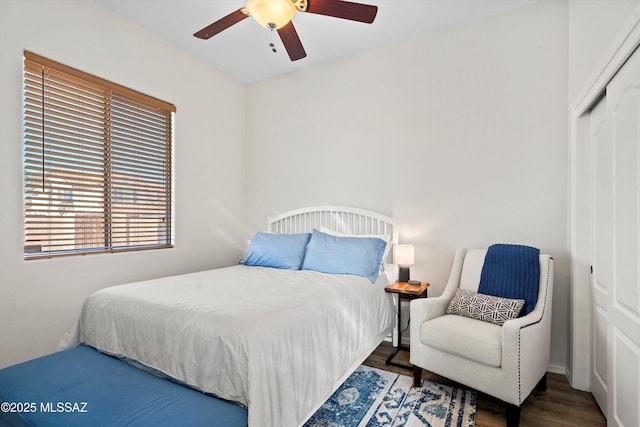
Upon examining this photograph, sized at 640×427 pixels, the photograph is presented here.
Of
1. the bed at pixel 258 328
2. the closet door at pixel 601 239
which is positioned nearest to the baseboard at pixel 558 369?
the closet door at pixel 601 239

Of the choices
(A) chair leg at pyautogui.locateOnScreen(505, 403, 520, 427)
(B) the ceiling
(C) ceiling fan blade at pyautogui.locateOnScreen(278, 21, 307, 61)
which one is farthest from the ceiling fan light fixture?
(A) chair leg at pyautogui.locateOnScreen(505, 403, 520, 427)

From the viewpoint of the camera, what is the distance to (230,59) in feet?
11.8

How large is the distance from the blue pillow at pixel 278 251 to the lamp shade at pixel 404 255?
0.90 m

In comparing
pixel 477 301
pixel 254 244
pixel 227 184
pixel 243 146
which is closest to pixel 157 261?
pixel 254 244

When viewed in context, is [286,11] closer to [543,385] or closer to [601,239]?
[601,239]

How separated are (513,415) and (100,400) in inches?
83.1

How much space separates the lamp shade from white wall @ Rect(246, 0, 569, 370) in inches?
10.8

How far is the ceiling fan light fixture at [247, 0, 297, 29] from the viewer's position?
182 cm

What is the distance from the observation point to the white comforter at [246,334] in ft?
4.75

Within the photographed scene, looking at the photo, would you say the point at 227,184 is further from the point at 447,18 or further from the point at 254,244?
the point at 447,18

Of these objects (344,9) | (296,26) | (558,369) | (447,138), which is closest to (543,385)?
(558,369)

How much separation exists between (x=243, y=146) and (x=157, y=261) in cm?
183

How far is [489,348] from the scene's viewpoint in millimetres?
1915

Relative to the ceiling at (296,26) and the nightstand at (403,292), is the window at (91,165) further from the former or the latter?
the nightstand at (403,292)
